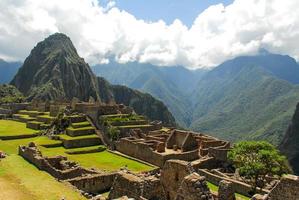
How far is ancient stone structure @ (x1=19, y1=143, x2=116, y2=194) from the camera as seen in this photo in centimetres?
2402

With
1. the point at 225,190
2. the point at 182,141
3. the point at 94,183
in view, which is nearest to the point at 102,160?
the point at 182,141

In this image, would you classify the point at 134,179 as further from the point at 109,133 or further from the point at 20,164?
the point at 109,133

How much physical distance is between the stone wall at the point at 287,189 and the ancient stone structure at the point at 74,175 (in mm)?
14369

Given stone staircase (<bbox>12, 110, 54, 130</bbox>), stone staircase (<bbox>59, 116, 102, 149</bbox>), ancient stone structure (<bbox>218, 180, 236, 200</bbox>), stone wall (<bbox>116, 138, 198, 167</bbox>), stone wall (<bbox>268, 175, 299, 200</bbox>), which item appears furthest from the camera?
stone staircase (<bbox>12, 110, 54, 130</bbox>)

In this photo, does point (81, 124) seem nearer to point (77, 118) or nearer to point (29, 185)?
point (77, 118)

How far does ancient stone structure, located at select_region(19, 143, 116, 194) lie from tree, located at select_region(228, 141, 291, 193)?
39.1 feet

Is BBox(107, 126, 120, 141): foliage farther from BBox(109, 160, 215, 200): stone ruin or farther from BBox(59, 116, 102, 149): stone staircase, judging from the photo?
BBox(109, 160, 215, 200): stone ruin

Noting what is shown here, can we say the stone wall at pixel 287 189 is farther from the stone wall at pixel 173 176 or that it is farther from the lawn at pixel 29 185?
the lawn at pixel 29 185

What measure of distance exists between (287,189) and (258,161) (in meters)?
21.4

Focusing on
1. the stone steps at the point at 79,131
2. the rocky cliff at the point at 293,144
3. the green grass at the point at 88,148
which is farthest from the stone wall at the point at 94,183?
the rocky cliff at the point at 293,144

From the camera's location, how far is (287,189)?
11.4 metres

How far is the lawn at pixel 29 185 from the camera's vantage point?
701 inches

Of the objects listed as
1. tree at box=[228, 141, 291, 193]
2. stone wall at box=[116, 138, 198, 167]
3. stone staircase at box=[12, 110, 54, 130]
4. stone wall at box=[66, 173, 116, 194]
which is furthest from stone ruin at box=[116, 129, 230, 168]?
stone wall at box=[66, 173, 116, 194]

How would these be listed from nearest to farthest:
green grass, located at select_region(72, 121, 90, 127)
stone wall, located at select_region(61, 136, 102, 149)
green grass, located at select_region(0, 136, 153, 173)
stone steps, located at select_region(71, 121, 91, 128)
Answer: green grass, located at select_region(0, 136, 153, 173)
stone wall, located at select_region(61, 136, 102, 149)
stone steps, located at select_region(71, 121, 91, 128)
green grass, located at select_region(72, 121, 90, 127)
